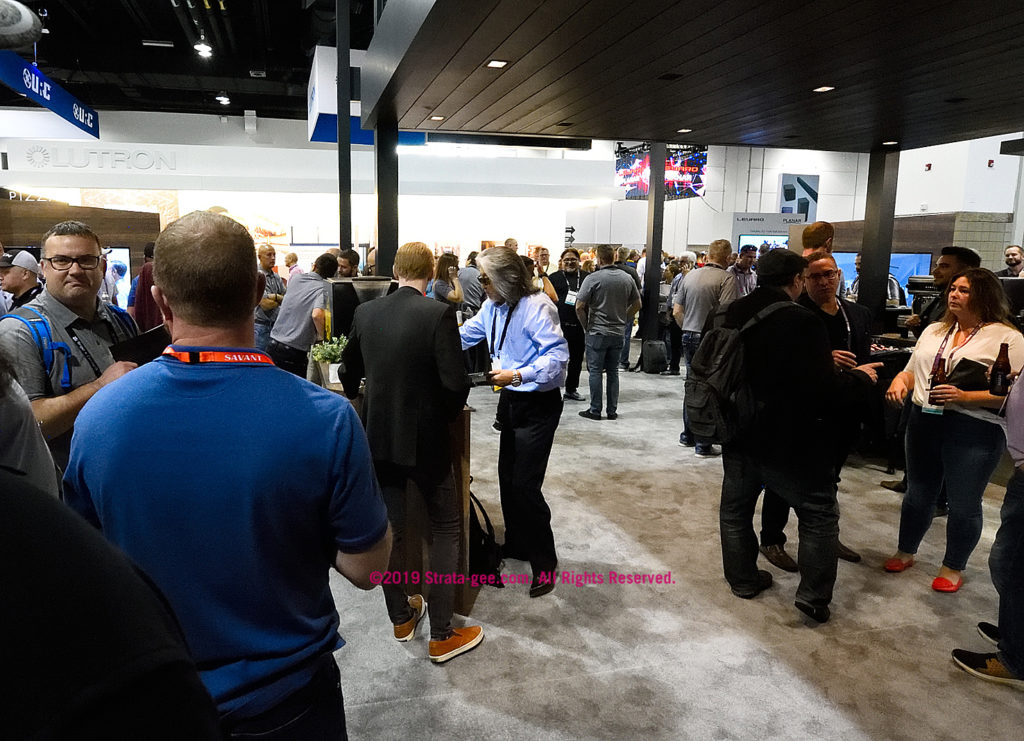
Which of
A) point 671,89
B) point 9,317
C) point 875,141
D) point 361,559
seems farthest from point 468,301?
point 361,559

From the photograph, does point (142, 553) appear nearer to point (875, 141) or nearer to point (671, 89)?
point (671, 89)

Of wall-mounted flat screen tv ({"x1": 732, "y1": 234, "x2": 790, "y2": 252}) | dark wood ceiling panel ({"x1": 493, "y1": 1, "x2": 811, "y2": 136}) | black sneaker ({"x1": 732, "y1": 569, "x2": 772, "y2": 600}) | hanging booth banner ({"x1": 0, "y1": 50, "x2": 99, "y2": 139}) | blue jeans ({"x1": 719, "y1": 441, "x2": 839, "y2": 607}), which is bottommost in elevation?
black sneaker ({"x1": 732, "y1": 569, "x2": 772, "y2": 600})

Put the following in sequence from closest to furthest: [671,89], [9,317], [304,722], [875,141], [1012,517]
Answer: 1. [304,722]
2. [9,317]
3. [1012,517]
4. [671,89]
5. [875,141]

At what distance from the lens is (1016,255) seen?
248 inches

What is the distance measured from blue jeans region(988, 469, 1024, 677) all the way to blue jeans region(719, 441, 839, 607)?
0.59m

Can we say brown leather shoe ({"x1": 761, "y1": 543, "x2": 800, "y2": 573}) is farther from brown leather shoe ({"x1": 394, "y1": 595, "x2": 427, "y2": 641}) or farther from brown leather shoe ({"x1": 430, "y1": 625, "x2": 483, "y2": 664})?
brown leather shoe ({"x1": 394, "y1": 595, "x2": 427, "y2": 641})

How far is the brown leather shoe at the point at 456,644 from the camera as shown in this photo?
2664 mm

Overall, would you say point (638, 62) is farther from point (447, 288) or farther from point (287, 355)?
point (287, 355)

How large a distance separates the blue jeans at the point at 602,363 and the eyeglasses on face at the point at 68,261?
4.78 metres

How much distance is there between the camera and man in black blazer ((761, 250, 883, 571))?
2.88 metres

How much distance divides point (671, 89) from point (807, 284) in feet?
5.43

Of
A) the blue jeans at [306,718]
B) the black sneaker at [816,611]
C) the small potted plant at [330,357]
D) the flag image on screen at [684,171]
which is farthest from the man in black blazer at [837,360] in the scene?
the flag image on screen at [684,171]

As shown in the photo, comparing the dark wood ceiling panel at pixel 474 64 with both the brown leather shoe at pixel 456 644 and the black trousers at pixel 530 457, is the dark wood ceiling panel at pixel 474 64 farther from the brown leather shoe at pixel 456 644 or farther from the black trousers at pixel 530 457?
the brown leather shoe at pixel 456 644

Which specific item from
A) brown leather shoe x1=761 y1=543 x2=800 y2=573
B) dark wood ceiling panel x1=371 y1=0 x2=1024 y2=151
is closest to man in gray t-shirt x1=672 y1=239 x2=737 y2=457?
dark wood ceiling panel x1=371 y1=0 x2=1024 y2=151
